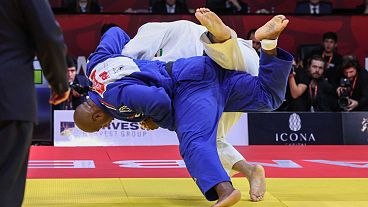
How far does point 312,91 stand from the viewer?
32.3ft

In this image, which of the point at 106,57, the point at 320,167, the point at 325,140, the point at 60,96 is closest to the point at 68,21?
the point at 325,140

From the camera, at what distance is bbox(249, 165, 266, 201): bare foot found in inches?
177

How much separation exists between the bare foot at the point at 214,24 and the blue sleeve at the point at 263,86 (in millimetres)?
249

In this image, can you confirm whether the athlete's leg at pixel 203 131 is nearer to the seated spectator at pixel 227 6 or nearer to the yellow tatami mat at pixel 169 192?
the yellow tatami mat at pixel 169 192

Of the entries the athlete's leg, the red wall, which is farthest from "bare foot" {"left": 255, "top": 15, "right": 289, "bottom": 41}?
the red wall

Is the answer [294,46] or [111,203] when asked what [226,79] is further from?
[294,46]

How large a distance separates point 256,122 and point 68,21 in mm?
3636

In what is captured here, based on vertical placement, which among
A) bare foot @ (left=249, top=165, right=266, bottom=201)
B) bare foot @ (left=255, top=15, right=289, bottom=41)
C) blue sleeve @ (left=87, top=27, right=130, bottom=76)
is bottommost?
bare foot @ (left=249, top=165, right=266, bottom=201)

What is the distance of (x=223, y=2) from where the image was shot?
11898 mm

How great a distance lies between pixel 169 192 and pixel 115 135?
3766 millimetres

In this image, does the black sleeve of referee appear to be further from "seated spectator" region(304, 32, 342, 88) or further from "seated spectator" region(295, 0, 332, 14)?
"seated spectator" region(295, 0, 332, 14)

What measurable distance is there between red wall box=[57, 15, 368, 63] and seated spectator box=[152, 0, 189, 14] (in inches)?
38.1

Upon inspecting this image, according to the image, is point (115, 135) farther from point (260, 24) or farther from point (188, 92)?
point (188, 92)

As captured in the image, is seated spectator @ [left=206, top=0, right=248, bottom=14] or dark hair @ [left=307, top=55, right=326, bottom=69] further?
seated spectator @ [left=206, top=0, right=248, bottom=14]
